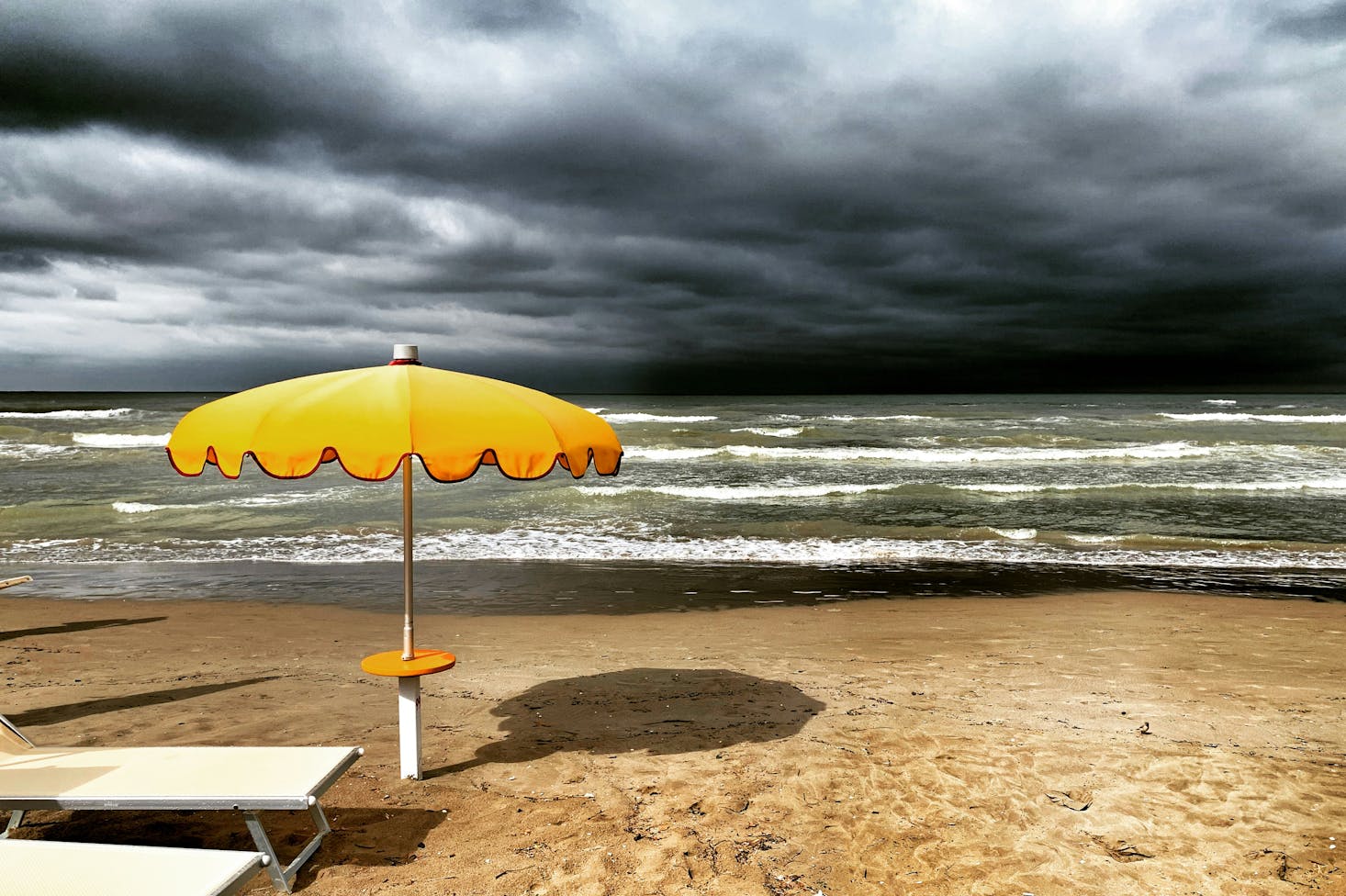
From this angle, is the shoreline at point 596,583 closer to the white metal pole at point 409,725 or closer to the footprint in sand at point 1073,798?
the white metal pole at point 409,725

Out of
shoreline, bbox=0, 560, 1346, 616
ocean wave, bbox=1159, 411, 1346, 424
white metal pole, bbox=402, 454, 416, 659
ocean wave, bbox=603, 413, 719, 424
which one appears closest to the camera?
white metal pole, bbox=402, 454, 416, 659

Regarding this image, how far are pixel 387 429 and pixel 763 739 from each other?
11.3 feet

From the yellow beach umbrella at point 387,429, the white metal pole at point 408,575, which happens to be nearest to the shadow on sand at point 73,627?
the white metal pole at point 408,575

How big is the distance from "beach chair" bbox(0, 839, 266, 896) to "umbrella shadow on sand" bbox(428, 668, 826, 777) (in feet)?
6.78

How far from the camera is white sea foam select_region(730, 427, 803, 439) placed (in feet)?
150

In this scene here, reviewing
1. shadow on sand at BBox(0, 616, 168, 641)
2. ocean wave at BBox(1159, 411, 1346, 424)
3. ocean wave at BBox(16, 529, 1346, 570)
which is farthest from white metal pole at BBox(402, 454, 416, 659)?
ocean wave at BBox(1159, 411, 1346, 424)

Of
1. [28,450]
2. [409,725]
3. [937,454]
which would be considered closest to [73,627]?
[409,725]

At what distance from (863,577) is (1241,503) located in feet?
44.4

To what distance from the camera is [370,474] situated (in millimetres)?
3646

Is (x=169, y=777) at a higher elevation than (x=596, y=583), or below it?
higher

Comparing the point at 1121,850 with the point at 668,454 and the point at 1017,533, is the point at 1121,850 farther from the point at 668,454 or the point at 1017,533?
the point at 668,454

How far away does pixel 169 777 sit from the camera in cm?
377

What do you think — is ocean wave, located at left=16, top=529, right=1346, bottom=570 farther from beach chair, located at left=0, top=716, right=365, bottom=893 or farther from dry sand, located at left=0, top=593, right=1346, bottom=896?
beach chair, located at left=0, top=716, right=365, bottom=893

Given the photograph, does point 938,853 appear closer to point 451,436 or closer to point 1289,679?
point 451,436
